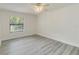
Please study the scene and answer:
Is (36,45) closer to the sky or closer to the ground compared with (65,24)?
closer to the ground

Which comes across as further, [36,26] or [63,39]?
[63,39]

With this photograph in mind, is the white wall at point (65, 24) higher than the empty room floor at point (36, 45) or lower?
higher

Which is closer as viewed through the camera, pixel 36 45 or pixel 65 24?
pixel 36 45

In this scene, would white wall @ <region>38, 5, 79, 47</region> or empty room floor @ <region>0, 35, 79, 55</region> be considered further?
white wall @ <region>38, 5, 79, 47</region>

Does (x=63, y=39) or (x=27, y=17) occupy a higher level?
(x=27, y=17)

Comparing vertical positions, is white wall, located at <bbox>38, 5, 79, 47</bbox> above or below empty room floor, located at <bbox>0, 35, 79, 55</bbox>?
above

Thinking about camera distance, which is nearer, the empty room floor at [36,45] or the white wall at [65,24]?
the empty room floor at [36,45]
